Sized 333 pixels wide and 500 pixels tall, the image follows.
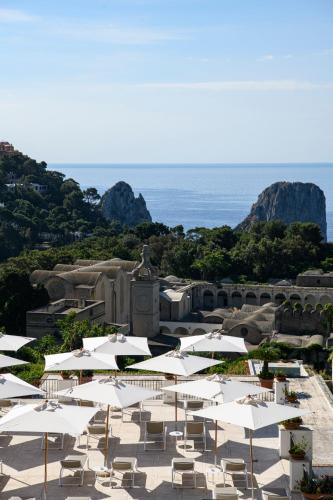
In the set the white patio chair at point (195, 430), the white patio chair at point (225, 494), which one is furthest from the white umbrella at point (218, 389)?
the white patio chair at point (225, 494)

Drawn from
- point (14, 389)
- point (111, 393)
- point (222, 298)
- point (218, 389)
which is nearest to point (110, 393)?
point (111, 393)

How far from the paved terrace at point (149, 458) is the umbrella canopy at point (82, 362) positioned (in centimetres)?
144

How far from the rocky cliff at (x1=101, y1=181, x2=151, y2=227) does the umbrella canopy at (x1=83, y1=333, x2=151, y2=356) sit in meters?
149

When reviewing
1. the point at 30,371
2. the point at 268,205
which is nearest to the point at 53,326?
the point at 30,371

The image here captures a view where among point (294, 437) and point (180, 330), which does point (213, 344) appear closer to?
point (294, 437)

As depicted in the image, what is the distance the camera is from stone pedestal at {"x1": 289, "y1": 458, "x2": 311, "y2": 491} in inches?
587

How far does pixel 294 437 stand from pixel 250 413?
6.18ft

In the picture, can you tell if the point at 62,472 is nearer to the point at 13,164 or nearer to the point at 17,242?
the point at 17,242

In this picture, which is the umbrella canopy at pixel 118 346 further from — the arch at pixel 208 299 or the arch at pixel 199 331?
the arch at pixel 208 299

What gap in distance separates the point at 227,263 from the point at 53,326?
4183 cm

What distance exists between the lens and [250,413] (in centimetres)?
1496

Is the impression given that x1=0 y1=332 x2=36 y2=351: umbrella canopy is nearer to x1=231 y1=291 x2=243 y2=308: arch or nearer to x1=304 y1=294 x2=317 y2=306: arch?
x1=304 y1=294 x2=317 y2=306: arch

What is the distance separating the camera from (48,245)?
104625 mm

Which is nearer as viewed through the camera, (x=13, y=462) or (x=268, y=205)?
(x=13, y=462)
